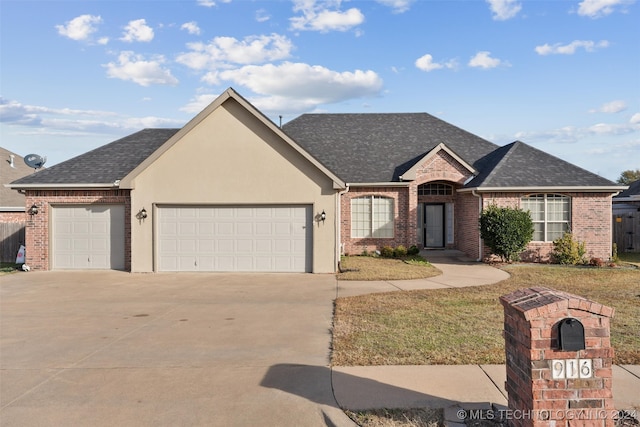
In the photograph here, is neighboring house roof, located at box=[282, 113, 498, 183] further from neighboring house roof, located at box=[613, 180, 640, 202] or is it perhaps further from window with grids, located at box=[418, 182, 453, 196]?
neighboring house roof, located at box=[613, 180, 640, 202]

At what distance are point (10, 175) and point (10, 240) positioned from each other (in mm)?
8851

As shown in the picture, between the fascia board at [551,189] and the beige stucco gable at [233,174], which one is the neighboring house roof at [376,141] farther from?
the beige stucco gable at [233,174]

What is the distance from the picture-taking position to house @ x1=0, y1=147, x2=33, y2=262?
19.6 meters

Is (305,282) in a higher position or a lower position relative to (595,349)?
lower

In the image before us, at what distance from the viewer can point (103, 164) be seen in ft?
59.0

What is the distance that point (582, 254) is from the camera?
59.5ft

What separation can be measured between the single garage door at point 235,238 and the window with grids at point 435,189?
8339 millimetres

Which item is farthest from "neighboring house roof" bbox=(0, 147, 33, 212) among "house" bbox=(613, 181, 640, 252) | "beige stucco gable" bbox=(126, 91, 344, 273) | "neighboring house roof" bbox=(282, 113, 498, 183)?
"house" bbox=(613, 181, 640, 252)

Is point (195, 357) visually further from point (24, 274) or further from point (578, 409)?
point (24, 274)

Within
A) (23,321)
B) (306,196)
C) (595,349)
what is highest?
(306,196)

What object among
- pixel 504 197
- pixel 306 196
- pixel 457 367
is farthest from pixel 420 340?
pixel 504 197

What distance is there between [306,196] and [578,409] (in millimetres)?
12255

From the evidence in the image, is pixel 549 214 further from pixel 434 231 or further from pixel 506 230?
pixel 434 231

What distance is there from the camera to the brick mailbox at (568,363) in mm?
3953
